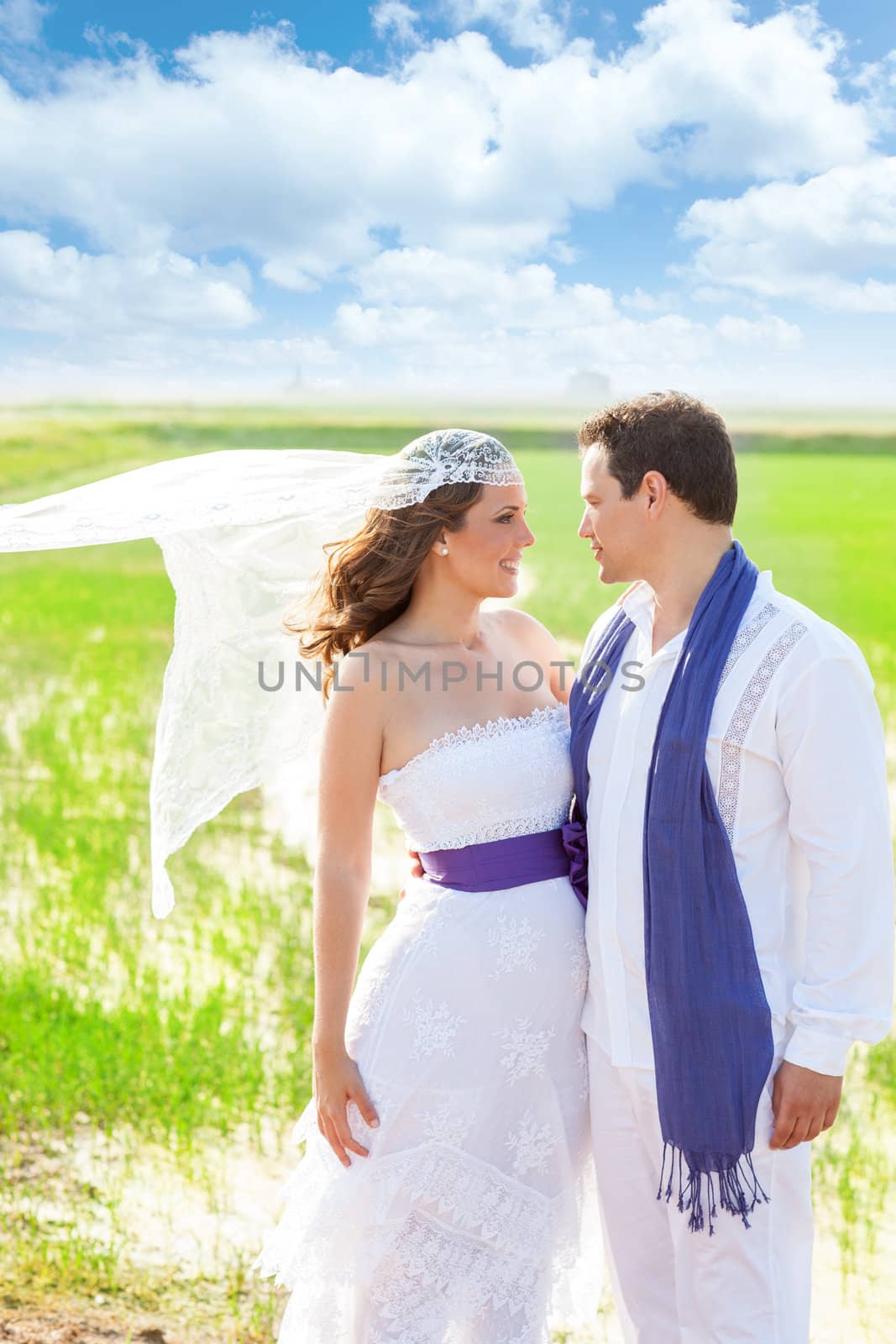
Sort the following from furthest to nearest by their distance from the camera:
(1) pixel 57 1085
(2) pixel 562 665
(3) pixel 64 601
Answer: (3) pixel 64 601
(1) pixel 57 1085
(2) pixel 562 665

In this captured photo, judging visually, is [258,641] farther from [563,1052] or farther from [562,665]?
[563,1052]

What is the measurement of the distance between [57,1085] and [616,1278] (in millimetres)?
2319

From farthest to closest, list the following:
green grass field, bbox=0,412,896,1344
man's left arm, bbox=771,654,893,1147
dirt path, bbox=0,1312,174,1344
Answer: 1. green grass field, bbox=0,412,896,1344
2. dirt path, bbox=0,1312,174,1344
3. man's left arm, bbox=771,654,893,1147

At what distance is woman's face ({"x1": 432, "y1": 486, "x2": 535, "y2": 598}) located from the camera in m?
2.50

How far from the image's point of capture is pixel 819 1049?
2076 mm

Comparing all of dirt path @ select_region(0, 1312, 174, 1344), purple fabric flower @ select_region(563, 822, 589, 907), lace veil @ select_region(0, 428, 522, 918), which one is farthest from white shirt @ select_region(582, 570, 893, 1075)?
dirt path @ select_region(0, 1312, 174, 1344)

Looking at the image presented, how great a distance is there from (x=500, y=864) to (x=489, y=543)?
0.65 m

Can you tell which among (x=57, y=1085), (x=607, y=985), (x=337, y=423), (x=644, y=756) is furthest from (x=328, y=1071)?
(x=337, y=423)

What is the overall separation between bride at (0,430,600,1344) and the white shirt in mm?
186

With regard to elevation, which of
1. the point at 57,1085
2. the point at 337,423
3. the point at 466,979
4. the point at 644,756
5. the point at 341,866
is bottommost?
the point at 57,1085

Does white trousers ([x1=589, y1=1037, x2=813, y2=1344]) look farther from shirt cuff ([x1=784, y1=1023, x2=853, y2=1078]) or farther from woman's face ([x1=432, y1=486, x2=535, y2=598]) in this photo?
woman's face ([x1=432, y1=486, x2=535, y2=598])

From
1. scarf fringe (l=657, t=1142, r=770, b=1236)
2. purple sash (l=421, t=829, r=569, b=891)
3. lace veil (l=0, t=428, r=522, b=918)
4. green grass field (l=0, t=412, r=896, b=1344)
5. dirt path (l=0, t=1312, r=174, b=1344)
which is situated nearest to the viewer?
scarf fringe (l=657, t=1142, r=770, b=1236)

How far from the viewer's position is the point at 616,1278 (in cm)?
234

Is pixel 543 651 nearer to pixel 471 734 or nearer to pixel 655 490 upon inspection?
pixel 471 734
